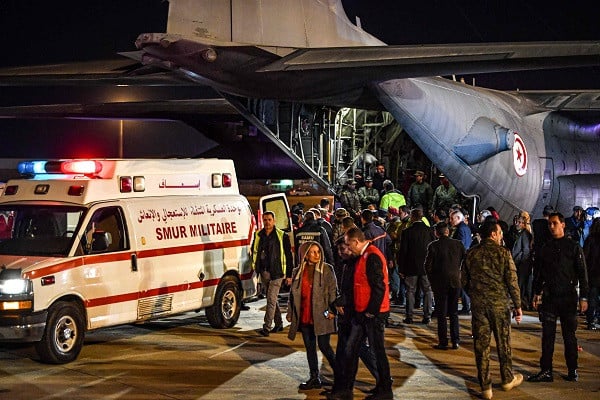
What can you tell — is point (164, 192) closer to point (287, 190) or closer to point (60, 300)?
point (60, 300)

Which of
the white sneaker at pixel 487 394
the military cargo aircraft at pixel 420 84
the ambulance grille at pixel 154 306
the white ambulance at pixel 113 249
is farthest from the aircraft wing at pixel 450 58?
the white sneaker at pixel 487 394

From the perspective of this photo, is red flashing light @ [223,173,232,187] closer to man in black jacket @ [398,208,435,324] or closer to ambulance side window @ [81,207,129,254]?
ambulance side window @ [81,207,129,254]

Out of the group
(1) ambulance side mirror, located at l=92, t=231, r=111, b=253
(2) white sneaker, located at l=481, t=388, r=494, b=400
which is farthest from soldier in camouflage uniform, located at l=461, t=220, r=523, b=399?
(1) ambulance side mirror, located at l=92, t=231, r=111, b=253

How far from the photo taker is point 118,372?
9516 millimetres

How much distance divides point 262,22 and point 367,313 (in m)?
6.95

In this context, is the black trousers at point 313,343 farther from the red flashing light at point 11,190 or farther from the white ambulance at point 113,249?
the red flashing light at point 11,190

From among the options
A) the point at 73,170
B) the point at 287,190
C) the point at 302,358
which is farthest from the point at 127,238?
the point at 287,190

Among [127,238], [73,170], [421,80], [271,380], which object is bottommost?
[271,380]

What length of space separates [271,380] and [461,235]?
5.35 m

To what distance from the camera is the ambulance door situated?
10180 millimetres

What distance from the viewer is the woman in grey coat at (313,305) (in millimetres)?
8398

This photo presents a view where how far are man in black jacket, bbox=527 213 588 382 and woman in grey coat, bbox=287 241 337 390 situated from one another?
2245 millimetres

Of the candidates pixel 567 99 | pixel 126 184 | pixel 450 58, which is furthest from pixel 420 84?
pixel 126 184

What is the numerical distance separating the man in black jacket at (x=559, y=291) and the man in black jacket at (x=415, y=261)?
4.11m
